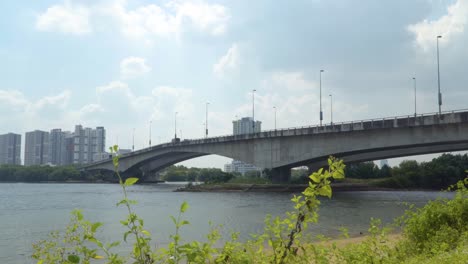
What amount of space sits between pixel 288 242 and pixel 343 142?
42.2 m

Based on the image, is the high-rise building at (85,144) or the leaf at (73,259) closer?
the leaf at (73,259)

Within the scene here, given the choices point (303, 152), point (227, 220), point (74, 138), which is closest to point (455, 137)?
point (303, 152)

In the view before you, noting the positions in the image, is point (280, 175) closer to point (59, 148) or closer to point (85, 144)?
point (85, 144)

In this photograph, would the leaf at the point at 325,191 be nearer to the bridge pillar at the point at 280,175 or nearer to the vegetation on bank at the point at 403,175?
the bridge pillar at the point at 280,175

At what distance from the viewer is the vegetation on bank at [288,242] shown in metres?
3.57

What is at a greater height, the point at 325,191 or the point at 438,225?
the point at 325,191

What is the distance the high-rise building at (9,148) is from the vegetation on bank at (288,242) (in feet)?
662

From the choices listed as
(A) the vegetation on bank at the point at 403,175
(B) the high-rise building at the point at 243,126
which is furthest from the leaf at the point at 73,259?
(B) the high-rise building at the point at 243,126

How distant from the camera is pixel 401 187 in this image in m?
68.9

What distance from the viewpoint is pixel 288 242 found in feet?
13.9

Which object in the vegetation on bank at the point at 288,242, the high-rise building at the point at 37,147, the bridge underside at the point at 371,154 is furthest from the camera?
the high-rise building at the point at 37,147

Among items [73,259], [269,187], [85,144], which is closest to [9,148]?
[85,144]

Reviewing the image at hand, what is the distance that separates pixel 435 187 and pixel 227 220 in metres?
58.1

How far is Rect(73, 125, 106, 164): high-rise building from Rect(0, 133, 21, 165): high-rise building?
3044 centimetres
